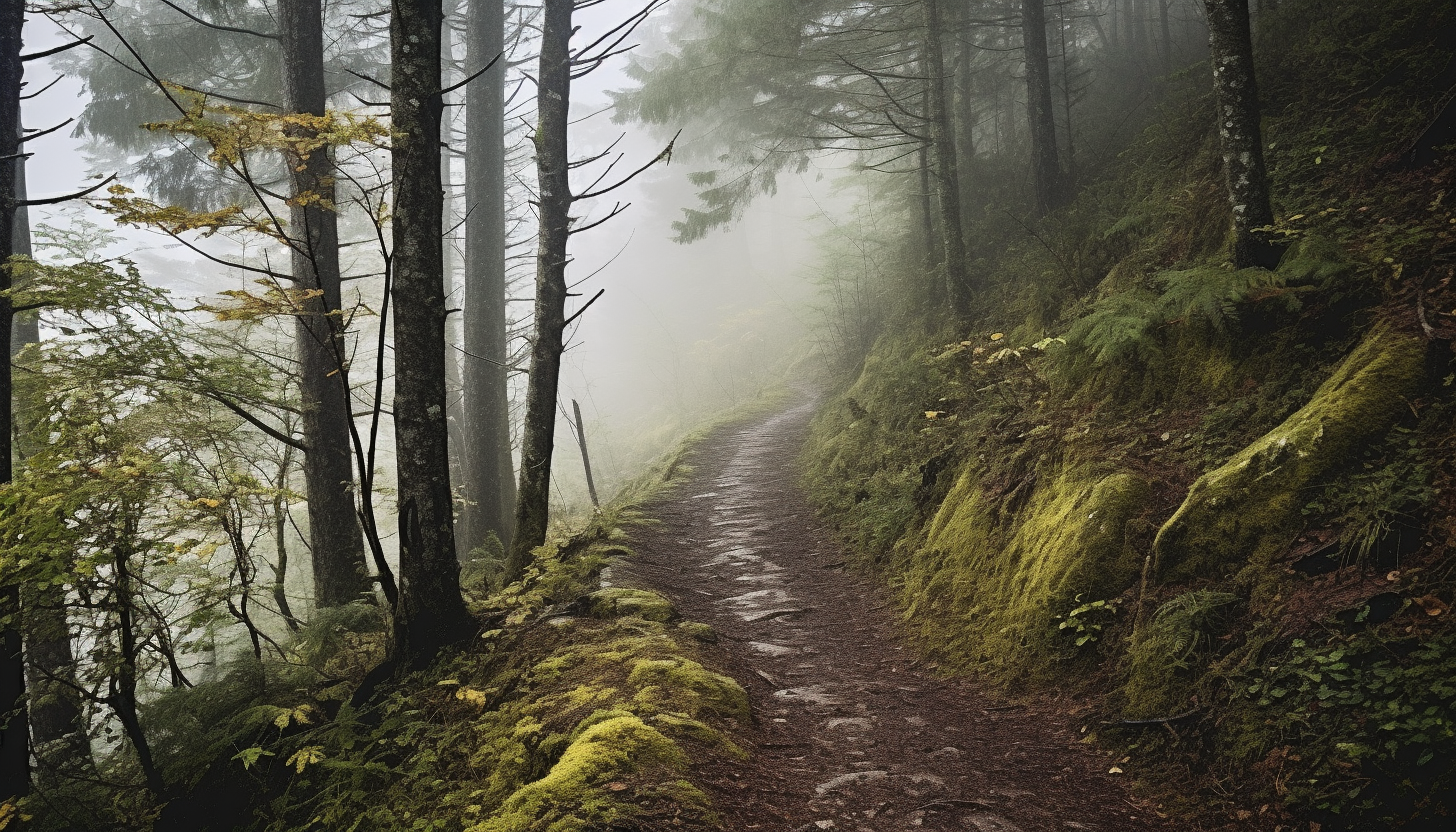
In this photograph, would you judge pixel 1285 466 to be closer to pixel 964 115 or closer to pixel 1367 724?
pixel 1367 724

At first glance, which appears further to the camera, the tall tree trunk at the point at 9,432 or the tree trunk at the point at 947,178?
the tree trunk at the point at 947,178

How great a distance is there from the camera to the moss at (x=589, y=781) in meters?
3.17

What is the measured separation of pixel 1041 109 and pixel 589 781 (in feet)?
38.7

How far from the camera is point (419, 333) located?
16.2 feet

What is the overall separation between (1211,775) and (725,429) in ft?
50.0

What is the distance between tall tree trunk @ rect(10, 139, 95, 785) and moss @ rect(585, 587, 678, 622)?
3.34 metres

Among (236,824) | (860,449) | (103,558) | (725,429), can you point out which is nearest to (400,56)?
(103,558)

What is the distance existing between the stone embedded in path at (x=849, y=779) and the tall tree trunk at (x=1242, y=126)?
5031mm

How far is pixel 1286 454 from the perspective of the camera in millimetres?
4086

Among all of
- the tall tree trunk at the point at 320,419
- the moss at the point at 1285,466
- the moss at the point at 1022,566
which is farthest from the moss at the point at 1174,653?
the tall tree trunk at the point at 320,419

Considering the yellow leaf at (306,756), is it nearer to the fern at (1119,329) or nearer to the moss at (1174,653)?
the moss at (1174,653)

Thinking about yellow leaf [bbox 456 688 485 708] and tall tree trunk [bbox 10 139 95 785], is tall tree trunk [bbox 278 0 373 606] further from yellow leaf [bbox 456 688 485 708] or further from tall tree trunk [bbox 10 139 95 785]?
yellow leaf [bbox 456 688 485 708]

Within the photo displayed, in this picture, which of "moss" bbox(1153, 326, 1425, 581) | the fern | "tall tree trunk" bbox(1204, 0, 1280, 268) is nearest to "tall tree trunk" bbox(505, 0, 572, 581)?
the fern

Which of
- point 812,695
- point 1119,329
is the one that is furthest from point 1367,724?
point 1119,329
